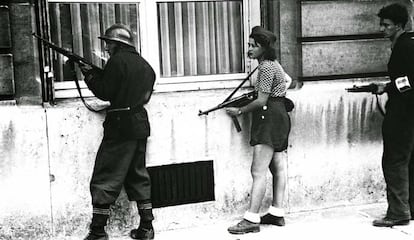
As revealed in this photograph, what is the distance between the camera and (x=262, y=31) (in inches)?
214

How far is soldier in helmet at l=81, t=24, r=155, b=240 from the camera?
16.8 ft

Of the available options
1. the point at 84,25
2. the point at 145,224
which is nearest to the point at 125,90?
the point at 84,25

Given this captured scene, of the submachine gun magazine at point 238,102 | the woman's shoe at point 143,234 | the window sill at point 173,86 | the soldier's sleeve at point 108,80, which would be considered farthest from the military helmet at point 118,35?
the woman's shoe at point 143,234

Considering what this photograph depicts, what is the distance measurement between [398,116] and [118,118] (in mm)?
2539

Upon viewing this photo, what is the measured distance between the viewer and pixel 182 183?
19.4 ft

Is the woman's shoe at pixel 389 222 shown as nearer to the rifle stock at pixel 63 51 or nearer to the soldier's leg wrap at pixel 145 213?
the soldier's leg wrap at pixel 145 213

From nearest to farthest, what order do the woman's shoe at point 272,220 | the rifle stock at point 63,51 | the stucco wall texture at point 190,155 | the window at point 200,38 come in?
1. the rifle stock at point 63,51
2. the stucco wall texture at point 190,155
3. the woman's shoe at point 272,220
4. the window at point 200,38

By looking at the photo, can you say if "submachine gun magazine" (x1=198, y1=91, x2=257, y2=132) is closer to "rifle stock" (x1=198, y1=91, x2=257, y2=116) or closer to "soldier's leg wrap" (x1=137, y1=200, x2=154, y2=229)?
"rifle stock" (x1=198, y1=91, x2=257, y2=116)

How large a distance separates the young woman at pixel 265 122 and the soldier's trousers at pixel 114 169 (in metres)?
0.97

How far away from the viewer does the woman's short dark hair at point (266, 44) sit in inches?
214

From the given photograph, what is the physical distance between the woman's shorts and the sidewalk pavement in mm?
780

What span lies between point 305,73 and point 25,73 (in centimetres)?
273

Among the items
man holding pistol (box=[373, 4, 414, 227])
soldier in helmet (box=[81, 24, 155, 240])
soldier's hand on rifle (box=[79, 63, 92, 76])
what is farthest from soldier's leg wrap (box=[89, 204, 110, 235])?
man holding pistol (box=[373, 4, 414, 227])

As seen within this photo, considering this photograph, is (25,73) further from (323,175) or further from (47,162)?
(323,175)
